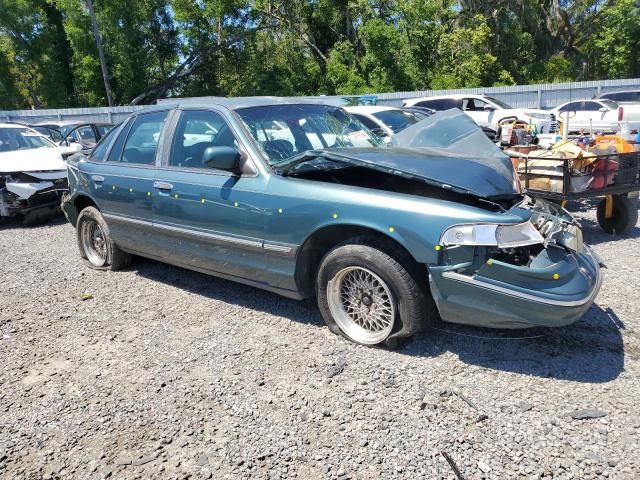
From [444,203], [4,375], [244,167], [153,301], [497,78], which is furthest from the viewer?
[497,78]

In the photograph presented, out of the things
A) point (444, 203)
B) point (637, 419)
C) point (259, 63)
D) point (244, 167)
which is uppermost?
point (259, 63)

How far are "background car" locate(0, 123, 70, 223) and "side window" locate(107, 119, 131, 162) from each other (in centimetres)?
348

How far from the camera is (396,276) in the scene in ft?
11.0

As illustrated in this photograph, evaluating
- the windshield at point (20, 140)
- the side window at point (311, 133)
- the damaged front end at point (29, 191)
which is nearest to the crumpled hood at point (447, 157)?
the side window at point (311, 133)

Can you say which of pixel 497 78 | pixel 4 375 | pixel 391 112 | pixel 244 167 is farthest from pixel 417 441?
pixel 497 78

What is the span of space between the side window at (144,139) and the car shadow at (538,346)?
188 centimetres

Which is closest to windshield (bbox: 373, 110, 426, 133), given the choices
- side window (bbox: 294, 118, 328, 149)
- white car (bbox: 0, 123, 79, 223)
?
white car (bbox: 0, 123, 79, 223)

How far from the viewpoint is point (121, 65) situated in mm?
30703

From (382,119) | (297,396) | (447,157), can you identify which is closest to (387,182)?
(447,157)

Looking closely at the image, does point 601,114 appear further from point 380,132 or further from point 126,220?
point 126,220

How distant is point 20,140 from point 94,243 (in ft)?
15.0

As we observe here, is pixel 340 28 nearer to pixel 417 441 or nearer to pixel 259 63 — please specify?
pixel 259 63

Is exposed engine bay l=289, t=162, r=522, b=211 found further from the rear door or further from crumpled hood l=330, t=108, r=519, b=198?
the rear door

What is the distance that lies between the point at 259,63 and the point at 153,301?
30.3 m
